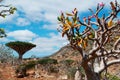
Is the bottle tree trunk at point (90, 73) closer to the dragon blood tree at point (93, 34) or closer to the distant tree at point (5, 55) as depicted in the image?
the dragon blood tree at point (93, 34)

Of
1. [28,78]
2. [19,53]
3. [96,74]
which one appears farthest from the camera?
[19,53]

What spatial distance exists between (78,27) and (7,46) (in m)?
29.7

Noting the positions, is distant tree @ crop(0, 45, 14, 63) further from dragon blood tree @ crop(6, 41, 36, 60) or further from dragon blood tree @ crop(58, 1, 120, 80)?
dragon blood tree @ crop(58, 1, 120, 80)

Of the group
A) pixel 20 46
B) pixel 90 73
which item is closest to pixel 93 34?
pixel 90 73

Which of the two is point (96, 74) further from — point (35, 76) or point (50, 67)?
point (50, 67)

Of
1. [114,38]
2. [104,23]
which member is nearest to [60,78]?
[114,38]

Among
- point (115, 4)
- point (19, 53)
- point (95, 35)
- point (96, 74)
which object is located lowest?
point (96, 74)

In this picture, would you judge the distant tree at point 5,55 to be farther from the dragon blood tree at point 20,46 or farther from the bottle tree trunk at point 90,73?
the bottle tree trunk at point 90,73

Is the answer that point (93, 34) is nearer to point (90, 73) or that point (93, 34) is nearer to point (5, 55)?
point (90, 73)

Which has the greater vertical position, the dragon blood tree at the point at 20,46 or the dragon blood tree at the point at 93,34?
the dragon blood tree at the point at 20,46

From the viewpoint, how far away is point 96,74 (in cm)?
1045

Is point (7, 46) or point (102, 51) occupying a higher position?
point (7, 46)

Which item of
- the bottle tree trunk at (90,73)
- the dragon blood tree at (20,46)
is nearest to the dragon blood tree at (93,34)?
the bottle tree trunk at (90,73)

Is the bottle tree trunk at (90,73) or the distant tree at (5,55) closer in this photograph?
the bottle tree trunk at (90,73)
